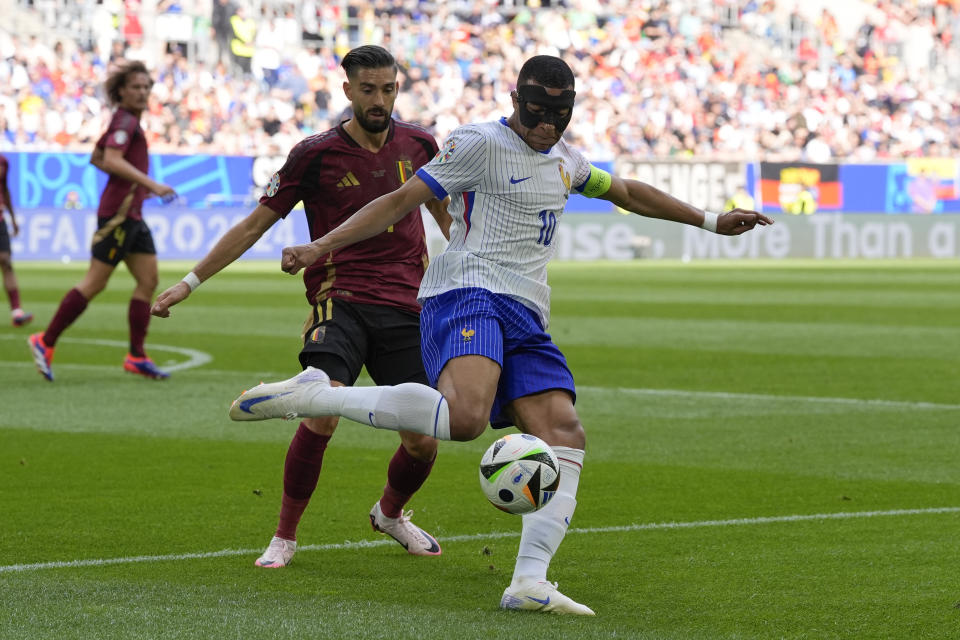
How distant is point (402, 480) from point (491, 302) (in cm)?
108

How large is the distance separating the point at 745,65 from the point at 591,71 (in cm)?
490

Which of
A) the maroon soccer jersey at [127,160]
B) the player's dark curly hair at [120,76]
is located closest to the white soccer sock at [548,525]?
the player's dark curly hair at [120,76]

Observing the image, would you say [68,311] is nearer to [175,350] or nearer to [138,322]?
[138,322]

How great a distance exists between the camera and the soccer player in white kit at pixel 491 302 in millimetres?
4762

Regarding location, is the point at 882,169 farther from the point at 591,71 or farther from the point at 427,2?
the point at 427,2

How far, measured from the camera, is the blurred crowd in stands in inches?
1342

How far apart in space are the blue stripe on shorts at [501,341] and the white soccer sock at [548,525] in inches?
8.9

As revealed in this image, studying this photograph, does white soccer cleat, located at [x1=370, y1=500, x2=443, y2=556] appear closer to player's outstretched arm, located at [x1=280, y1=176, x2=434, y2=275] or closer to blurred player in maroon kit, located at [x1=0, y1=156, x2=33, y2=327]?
player's outstretched arm, located at [x1=280, y1=176, x2=434, y2=275]

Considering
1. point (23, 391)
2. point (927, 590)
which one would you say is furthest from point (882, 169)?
point (927, 590)

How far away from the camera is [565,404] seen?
486 cm

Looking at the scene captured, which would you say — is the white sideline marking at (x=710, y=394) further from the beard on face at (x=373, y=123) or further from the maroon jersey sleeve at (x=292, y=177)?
the maroon jersey sleeve at (x=292, y=177)

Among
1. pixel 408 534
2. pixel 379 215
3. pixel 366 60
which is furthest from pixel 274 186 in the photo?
pixel 408 534

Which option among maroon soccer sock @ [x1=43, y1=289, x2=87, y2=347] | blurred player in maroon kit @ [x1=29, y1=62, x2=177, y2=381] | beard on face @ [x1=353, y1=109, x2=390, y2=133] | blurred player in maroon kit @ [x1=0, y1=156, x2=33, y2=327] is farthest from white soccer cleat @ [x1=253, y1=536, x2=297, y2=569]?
blurred player in maroon kit @ [x1=0, y1=156, x2=33, y2=327]

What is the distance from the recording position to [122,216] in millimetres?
11297
